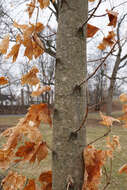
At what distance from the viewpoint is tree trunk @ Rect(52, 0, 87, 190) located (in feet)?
1.87

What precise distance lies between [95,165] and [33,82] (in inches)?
17.4

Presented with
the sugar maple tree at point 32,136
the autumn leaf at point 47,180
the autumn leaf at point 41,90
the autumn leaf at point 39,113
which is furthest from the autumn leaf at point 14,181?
the autumn leaf at point 41,90

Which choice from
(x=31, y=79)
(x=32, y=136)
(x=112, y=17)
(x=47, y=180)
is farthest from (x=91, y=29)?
(x=47, y=180)

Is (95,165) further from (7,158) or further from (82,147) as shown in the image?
(7,158)

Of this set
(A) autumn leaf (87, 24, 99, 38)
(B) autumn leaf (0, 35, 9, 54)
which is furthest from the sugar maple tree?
(A) autumn leaf (87, 24, 99, 38)

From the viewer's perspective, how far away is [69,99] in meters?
0.58

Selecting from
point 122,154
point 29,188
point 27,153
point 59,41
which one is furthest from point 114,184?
point 59,41

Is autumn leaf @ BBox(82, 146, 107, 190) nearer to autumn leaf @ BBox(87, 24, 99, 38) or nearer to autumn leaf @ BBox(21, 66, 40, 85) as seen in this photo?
autumn leaf @ BBox(21, 66, 40, 85)

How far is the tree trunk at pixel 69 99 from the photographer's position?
0.57 metres

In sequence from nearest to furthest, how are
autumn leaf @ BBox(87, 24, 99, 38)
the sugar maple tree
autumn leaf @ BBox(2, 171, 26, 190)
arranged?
1. the sugar maple tree
2. autumn leaf @ BBox(2, 171, 26, 190)
3. autumn leaf @ BBox(87, 24, 99, 38)

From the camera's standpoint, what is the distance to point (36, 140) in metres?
0.53

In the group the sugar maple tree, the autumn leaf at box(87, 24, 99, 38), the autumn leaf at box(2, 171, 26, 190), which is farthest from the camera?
the autumn leaf at box(87, 24, 99, 38)

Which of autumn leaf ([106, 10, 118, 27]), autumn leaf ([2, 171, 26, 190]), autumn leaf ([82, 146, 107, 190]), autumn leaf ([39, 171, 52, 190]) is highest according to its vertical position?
autumn leaf ([106, 10, 118, 27])

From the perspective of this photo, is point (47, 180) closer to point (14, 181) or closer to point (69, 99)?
point (14, 181)
